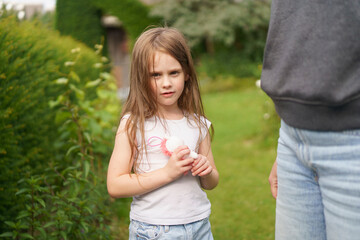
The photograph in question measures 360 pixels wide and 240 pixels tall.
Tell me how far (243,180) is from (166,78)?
128 inches

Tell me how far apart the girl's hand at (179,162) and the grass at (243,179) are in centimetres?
177

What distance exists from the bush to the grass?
0.65 m

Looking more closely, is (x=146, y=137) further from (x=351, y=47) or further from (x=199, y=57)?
(x=199, y=57)

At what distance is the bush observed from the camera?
8.11 ft

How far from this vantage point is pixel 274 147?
230 inches

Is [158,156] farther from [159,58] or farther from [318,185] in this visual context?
[318,185]

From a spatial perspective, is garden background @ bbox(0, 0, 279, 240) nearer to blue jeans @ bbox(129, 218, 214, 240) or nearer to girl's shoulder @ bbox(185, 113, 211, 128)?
girl's shoulder @ bbox(185, 113, 211, 128)

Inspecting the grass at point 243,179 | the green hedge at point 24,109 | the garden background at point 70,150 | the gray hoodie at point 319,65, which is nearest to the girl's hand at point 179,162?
the gray hoodie at point 319,65

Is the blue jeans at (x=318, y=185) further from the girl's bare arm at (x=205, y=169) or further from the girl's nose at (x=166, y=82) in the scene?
the girl's nose at (x=166, y=82)

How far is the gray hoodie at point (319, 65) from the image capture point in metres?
1.19

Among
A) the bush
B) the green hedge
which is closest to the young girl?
the bush

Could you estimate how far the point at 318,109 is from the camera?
1.25 metres

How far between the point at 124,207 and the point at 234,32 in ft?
45.2

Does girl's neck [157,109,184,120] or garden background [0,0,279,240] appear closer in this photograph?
girl's neck [157,109,184,120]
